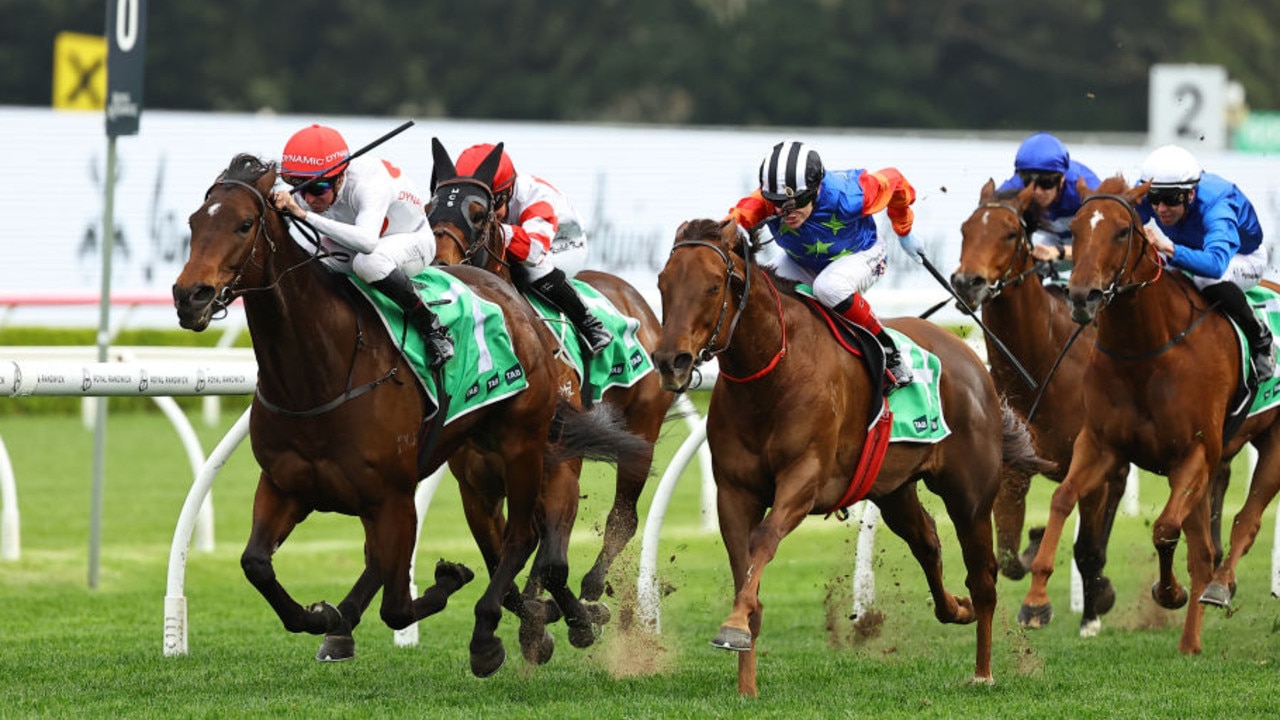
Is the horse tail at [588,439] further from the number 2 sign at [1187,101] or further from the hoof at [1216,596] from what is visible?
the number 2 sign at [1187,101]

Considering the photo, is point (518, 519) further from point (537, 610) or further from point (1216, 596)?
point (1216, 596)

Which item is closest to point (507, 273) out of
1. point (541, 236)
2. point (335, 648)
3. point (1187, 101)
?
point (541, 236)

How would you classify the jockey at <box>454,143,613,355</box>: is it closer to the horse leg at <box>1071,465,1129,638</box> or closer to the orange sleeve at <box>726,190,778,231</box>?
the orange sleeve at <box>726,190,778,231</box>

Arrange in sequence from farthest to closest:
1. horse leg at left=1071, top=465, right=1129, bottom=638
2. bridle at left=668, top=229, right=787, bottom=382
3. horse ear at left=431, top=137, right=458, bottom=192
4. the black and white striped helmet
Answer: horse leg at left=1071, top=465, right=1129, bottom=638 < horse ear at left=431, top=137, right=458, bottom=192 < the black and white striped helmet < bridle at left=668, top=229, right=787, bottom=382

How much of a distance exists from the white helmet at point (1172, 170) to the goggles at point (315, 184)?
300 centimetres

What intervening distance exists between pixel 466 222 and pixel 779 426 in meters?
1.71

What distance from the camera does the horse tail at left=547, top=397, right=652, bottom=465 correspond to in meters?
6.75

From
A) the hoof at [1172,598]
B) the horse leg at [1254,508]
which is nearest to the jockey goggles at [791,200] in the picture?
the horse leg at [1254,508]

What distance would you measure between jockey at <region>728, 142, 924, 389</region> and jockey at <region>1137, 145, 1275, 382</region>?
1.12 metres

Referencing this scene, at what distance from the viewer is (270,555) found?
5.77m

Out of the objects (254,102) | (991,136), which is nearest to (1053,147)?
(991,136)

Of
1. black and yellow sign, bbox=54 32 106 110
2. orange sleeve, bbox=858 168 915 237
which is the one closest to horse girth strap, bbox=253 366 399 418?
orange sleeve, bbox=858 168 915 237

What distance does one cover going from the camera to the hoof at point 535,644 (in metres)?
6.53

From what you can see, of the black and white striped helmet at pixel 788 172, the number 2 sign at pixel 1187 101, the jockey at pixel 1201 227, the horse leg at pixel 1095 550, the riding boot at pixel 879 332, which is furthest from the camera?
the number 2 sign at pixel 1187 101
